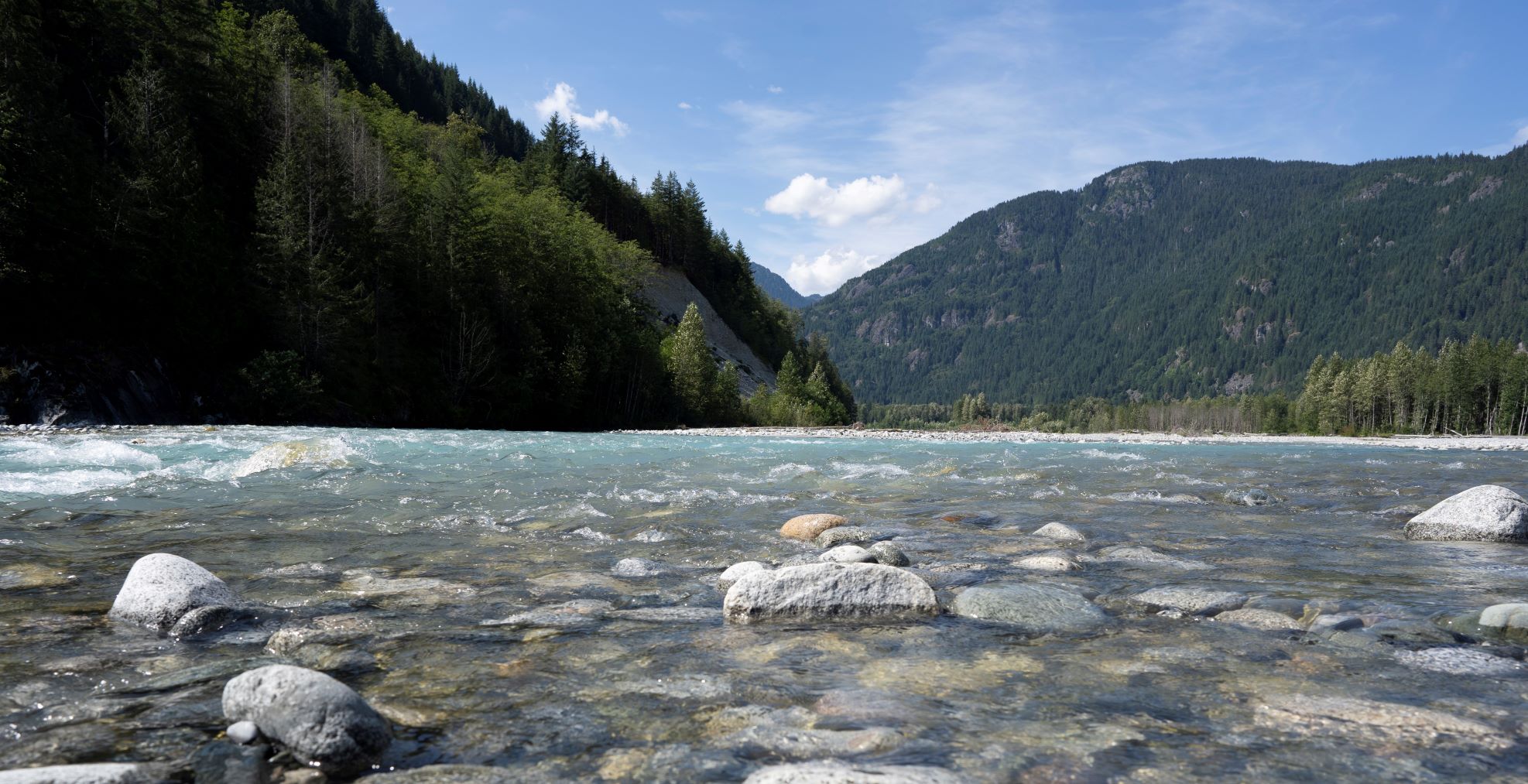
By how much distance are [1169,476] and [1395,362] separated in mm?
100196

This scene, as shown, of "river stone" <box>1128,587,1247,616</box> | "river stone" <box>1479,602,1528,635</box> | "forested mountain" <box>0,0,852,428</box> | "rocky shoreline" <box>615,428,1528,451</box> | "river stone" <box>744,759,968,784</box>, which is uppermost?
"forested mountain" <box>0,0,852,428</box>

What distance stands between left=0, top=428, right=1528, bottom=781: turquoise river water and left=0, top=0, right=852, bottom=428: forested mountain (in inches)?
909

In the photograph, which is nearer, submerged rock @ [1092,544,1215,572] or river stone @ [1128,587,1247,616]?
river stone @ [1128,587,1247,616]

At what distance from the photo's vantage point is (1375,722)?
3271 millimetres

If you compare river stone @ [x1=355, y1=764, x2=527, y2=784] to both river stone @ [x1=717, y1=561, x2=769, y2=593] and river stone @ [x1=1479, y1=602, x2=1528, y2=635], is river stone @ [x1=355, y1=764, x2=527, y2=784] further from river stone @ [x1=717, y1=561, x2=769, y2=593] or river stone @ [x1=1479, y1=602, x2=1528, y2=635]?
river stone @ [x1=1479, y1=602, x2=1528, y2=635]

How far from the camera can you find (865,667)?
4133 mm

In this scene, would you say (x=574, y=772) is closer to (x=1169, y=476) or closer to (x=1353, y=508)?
(x=1353, y=508)

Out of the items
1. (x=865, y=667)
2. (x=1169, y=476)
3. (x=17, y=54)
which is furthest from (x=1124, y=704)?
(x=17, y=54)

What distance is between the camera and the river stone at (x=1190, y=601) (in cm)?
532

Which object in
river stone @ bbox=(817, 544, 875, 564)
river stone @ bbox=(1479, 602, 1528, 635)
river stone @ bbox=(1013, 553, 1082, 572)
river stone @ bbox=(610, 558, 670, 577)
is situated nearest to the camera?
river stone @ bbox=(1479, 602, 1528, 635)

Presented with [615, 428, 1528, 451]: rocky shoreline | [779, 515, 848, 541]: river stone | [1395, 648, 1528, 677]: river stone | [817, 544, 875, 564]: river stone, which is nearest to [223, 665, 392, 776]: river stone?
[817, 544, 875, 564]: river stone

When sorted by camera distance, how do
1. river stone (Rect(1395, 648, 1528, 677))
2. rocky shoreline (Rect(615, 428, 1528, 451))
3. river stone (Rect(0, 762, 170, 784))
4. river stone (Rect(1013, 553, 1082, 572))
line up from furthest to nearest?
1. rocky shoreline (Rect(615, 428, 1528, 451))
2. river stone (Rect(1013, 553, 1082, 572))
3. river stone (Rect(1395, 648, 1528, 677))
4. river stone (Rect(0, 762, 170, 784))

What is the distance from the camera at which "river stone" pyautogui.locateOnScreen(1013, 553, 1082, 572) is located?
6898 millimetres

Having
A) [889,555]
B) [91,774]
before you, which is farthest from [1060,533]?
[91,774]
